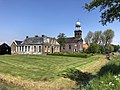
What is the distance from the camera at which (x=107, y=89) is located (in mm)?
13562

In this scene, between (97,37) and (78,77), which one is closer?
(78,77)

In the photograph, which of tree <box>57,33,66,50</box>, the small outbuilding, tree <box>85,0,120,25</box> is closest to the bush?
tree <box>85,0,120,25</box>

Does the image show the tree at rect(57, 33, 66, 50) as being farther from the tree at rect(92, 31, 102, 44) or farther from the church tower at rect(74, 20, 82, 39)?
the tree at rect(92, 31, 102, 44)

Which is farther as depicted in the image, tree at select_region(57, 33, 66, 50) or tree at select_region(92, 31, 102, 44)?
tree at select_region(92, 31, 102, 44)

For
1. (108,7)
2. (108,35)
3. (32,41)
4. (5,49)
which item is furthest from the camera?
(108,35)

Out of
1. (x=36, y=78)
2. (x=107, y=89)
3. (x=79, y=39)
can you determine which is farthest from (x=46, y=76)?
(x=79, y=39)

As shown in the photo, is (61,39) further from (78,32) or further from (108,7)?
(108,7)

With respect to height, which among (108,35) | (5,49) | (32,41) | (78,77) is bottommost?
(78,77)

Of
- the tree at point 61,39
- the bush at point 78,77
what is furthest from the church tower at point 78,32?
the bush at point 78,77

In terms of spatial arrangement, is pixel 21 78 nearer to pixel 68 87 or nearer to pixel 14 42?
pixel 68 87

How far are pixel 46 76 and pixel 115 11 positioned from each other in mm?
10836

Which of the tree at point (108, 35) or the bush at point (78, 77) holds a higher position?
the tree at point (108, 35)

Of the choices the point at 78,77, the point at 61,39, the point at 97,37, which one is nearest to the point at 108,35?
the point at 97,37

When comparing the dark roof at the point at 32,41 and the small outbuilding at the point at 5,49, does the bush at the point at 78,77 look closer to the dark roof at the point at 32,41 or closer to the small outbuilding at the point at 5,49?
the dark roof at the point at 32,41
